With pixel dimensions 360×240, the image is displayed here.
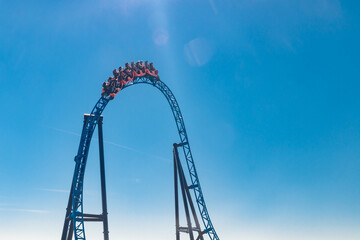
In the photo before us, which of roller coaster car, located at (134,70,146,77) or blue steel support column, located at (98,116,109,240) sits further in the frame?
roller coaster car, located at (134,70,146,77)

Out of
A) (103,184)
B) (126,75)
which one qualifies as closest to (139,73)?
(126,75)

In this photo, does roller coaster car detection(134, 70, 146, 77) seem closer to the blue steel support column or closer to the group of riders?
the group of riders

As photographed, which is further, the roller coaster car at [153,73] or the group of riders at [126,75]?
the roller coaster car at [153,73]

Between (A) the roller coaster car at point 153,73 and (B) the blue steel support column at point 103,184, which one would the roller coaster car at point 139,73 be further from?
(B) the blue steel support column at point 103,184

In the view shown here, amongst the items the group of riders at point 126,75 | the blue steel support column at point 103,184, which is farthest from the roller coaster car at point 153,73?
the blue steel support column at point 103,184

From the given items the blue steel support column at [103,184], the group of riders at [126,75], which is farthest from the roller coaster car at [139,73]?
the blue steel support column at [103,184]

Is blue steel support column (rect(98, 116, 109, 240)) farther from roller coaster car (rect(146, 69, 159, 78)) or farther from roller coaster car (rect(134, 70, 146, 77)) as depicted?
roller coaster car (rect(146, 69, 159, 78))

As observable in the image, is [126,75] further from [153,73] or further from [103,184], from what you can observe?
[103,184]

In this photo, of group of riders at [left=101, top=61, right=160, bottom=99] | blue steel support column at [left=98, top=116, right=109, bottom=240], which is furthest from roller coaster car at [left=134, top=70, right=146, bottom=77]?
blue steel support column at [left=98, top=116, right=109, bottom=240]

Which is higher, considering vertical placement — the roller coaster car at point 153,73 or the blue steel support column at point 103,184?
the roller coaster car at point 153,73

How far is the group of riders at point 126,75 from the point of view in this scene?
75.3 feet

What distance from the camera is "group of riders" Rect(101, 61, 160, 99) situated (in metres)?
23.0

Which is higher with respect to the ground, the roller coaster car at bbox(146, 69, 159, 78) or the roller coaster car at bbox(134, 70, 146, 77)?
the roller coaster car at bbox(146, 69, 159, 78)

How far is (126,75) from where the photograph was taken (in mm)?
24172
